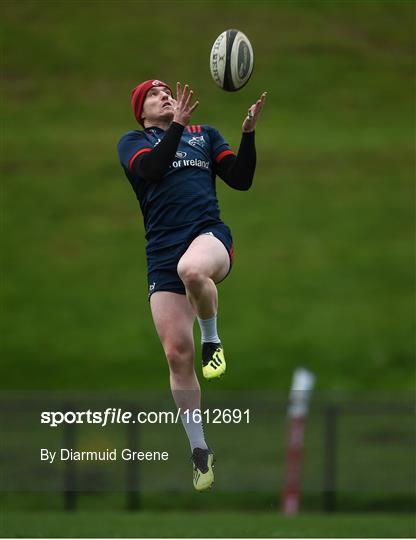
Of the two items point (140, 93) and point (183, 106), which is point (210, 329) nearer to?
point (183, 106)

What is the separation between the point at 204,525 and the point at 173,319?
4.91 m

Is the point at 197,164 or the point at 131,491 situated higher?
the point at 197,164

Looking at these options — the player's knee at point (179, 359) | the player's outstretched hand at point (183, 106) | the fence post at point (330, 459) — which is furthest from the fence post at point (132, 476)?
the player's outstretched hand at point (183, 106)

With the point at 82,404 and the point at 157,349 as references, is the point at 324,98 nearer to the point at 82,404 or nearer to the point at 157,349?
the point at 157,349

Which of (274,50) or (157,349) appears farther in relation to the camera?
(274,50)

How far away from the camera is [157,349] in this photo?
23.8 m

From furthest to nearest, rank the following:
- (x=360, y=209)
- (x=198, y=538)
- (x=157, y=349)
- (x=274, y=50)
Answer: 1. (x=274, y=50)
2. (x=360, y=209)
3. (x=157, y=349)
4. (x=198, y=538)

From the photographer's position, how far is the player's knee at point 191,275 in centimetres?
755

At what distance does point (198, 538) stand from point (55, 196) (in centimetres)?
2141

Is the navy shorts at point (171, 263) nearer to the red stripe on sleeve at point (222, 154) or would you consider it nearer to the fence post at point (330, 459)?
the red stripe on sleeve at point (222, 154)

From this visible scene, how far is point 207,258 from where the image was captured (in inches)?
302

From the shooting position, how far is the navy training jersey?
802 cm

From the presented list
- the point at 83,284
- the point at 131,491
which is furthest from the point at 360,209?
the point at 131,491

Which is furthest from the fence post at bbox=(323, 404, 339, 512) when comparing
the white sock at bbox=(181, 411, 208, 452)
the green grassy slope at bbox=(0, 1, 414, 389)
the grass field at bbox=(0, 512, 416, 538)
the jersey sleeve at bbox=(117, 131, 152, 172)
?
the jersey sleeve at bbox=(117, 131, 152, 172)
